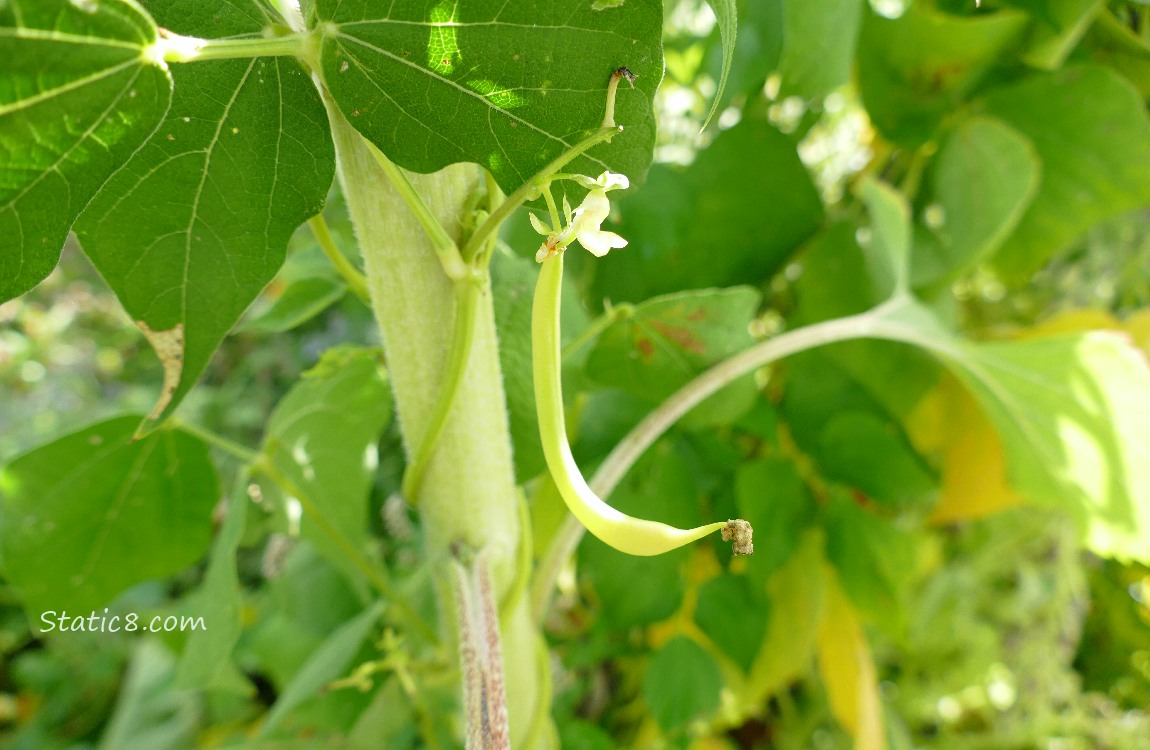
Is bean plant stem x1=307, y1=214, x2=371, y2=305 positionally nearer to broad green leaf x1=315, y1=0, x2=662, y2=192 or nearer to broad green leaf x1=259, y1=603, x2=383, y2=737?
broad green leaf x1=315, y1=0, x2=662, y2=192

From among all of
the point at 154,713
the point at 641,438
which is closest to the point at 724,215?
the point at 641,438

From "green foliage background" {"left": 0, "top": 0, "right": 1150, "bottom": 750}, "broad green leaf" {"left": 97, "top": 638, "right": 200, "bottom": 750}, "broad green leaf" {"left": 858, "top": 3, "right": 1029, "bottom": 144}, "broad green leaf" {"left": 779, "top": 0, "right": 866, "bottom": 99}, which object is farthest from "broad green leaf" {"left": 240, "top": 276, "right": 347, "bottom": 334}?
"broad green leaf" {"left": 97, "top": 638, "right": 200, "bottom": 750}

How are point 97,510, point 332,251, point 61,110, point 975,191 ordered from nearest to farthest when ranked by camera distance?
point 61,110 → point 332,251 → point 97,510 → point 975,191

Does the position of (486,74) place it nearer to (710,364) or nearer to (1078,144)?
(710,364)

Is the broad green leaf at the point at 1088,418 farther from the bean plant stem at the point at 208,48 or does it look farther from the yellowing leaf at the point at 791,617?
the bean plant stem at the point at 208,48

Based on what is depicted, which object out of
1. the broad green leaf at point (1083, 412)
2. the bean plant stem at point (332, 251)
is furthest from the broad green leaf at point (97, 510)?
the broad green leaf at point (1083, 412)

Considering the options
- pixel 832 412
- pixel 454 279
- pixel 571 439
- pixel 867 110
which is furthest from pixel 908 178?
pixel 454 279
